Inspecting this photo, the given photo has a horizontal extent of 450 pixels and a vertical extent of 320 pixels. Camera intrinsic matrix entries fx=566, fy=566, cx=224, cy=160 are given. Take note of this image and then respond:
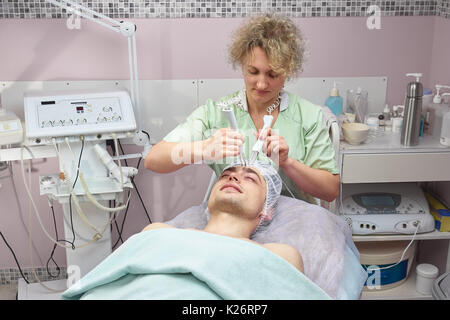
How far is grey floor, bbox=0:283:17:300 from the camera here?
2646mm

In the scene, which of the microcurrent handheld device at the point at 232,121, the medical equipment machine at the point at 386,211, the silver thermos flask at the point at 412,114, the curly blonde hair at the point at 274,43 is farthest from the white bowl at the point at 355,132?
the microcurrent handheld device at the point at 232,121

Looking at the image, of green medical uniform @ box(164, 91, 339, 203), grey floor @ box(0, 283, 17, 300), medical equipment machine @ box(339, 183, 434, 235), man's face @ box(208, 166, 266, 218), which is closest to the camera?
man's face @ box(208, 166, 266, 218)

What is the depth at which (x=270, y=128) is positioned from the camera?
1719 mm

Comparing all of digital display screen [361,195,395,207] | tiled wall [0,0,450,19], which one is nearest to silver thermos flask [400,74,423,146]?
digital display screen [361,195,395,207]

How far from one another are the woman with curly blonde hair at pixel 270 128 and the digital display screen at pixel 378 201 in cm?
56

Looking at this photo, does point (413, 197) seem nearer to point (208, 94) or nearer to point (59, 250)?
point (208, 94)

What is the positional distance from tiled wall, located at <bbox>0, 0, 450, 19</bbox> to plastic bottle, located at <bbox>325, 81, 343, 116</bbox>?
345 millimetres

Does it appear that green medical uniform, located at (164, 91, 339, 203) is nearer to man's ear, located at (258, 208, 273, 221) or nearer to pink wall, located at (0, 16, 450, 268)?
man's ear, located at (258, 208, 273, 221)

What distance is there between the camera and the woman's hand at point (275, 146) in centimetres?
166

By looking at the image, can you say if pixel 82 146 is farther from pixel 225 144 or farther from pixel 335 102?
pixel 335 102

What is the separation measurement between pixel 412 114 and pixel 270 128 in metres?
0.82

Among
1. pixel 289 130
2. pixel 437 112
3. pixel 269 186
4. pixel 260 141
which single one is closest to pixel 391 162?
pixel 437 112

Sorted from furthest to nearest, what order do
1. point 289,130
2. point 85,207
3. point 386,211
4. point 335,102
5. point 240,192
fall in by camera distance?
point 335,102 → point 386,211 → point 85,207 → point 289,130 → point 240,192

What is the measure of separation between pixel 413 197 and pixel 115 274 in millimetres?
1602
